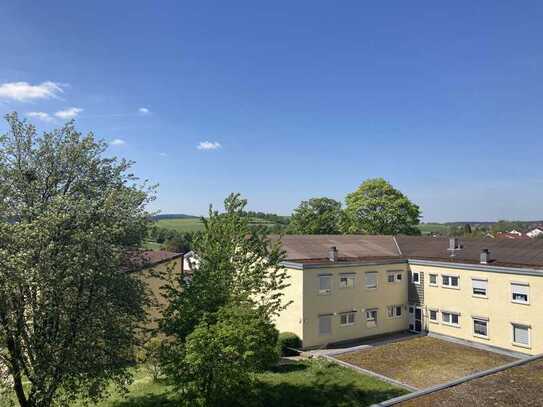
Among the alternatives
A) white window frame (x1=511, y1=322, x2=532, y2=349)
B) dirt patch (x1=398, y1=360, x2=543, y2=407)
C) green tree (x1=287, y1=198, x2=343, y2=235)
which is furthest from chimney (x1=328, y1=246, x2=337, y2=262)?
green tree (x1=287, y1=198, x2=343, y2=235)

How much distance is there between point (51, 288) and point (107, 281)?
2.01 meters

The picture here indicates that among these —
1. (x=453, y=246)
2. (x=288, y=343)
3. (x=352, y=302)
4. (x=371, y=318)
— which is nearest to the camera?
(x=288, y=343)

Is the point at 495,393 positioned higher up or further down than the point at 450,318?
higher up

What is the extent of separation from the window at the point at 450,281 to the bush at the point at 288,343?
1279 centimetres

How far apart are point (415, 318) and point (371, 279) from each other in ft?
18.9

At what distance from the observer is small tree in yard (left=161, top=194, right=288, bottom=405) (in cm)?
1413

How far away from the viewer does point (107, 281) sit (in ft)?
48.8

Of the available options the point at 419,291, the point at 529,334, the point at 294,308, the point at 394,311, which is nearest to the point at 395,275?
the point at 419,291

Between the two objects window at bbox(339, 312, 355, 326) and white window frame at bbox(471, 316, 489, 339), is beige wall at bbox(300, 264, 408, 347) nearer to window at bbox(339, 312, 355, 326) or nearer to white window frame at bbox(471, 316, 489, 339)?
window at bbox(339, 312, 355, 326)

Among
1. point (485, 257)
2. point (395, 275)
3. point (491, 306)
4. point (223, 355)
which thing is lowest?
point (491, 306)

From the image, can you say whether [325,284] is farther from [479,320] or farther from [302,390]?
[479,320]

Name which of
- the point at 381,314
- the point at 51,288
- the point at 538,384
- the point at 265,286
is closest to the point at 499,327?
the point at 381,314

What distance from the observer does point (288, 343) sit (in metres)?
29.6

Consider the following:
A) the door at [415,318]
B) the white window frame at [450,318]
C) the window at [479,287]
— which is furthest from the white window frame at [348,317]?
the window at [479,287]
